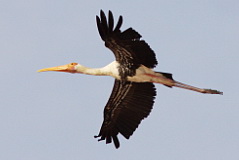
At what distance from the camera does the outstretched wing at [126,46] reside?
26625 mm

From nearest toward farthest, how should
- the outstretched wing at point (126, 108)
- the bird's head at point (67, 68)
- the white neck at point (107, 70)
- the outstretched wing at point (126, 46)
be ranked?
1. the outstretched wing at point (126, 46)
2. the white neck at point (107, 70)
3. the outstretched wing at point (126, 108)
4. the bird's head at point (67, 68)

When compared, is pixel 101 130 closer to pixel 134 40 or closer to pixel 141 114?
pixel 141 114

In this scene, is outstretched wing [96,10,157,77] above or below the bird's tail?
above

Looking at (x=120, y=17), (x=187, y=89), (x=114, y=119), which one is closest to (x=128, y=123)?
(x=114, y=119)

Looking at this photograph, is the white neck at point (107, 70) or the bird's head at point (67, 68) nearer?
the white neck at point (107, 70)

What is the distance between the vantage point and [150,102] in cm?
2862

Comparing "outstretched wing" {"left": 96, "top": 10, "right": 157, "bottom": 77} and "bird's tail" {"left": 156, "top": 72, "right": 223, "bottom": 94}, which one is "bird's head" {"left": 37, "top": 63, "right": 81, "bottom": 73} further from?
"bird's tail" {"left": 156, "top": 72, "right": 223, "bottom": 94}

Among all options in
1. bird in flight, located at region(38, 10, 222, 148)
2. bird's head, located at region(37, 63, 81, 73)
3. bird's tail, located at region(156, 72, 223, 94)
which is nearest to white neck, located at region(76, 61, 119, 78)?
bird in flight, located at region(38, 10, 222, 148)

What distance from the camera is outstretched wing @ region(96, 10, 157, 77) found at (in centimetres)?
2662

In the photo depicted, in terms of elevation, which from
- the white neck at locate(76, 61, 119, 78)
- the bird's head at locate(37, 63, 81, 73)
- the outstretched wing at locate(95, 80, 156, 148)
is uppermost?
the bird's head at locate(37, 63, 81, 73)

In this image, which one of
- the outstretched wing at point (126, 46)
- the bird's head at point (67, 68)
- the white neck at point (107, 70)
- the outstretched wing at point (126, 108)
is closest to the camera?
the outstretched wing at point (126, 46)

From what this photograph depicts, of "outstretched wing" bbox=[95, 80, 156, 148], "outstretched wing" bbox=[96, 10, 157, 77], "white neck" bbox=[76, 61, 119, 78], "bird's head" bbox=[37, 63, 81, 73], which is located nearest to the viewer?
"outstretched wing" bbox=[96, 10, 157, 77]

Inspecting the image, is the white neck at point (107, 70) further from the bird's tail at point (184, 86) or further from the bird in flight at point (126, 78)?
the bird's tail at point (184, 86)

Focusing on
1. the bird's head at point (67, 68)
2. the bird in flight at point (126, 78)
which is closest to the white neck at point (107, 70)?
the bird in flight at point (126, 78)
